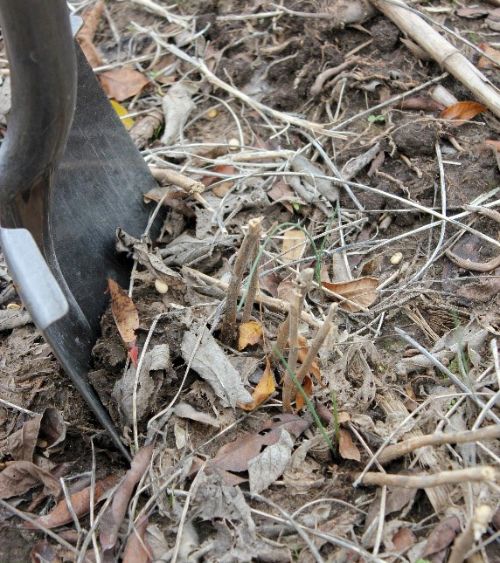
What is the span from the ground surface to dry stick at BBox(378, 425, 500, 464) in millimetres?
13

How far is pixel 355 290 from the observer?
1.85 metres

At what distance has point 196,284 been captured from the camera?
1.85 metres

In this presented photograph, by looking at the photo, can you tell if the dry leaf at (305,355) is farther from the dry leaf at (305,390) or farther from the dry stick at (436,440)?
the dry stick at (436,440)

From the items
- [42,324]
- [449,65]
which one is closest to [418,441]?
[42,324]

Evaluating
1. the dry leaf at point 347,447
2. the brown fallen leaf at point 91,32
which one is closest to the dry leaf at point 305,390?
the dry leaf at point 347,447

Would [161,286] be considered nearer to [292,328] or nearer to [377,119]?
[292,328]

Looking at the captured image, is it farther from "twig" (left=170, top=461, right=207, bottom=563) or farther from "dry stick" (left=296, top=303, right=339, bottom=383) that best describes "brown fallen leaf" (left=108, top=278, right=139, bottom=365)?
"dry stick" (left=296, top=303, right=339, bottom=383)

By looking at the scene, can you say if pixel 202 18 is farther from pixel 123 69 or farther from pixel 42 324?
pixel 42 324

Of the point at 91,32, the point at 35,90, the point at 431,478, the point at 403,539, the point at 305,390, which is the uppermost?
the point at 35,90

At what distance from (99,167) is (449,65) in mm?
1248

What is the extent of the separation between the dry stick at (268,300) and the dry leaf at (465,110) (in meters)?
0.94

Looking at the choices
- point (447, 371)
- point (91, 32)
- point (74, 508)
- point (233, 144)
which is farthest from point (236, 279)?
point (91, 32)

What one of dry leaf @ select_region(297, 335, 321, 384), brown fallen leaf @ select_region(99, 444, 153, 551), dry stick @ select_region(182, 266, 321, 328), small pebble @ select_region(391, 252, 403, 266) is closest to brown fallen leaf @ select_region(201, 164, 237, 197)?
dry stick @ select_region(182, 266, 321, 328)

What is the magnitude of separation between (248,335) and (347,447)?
386mm
